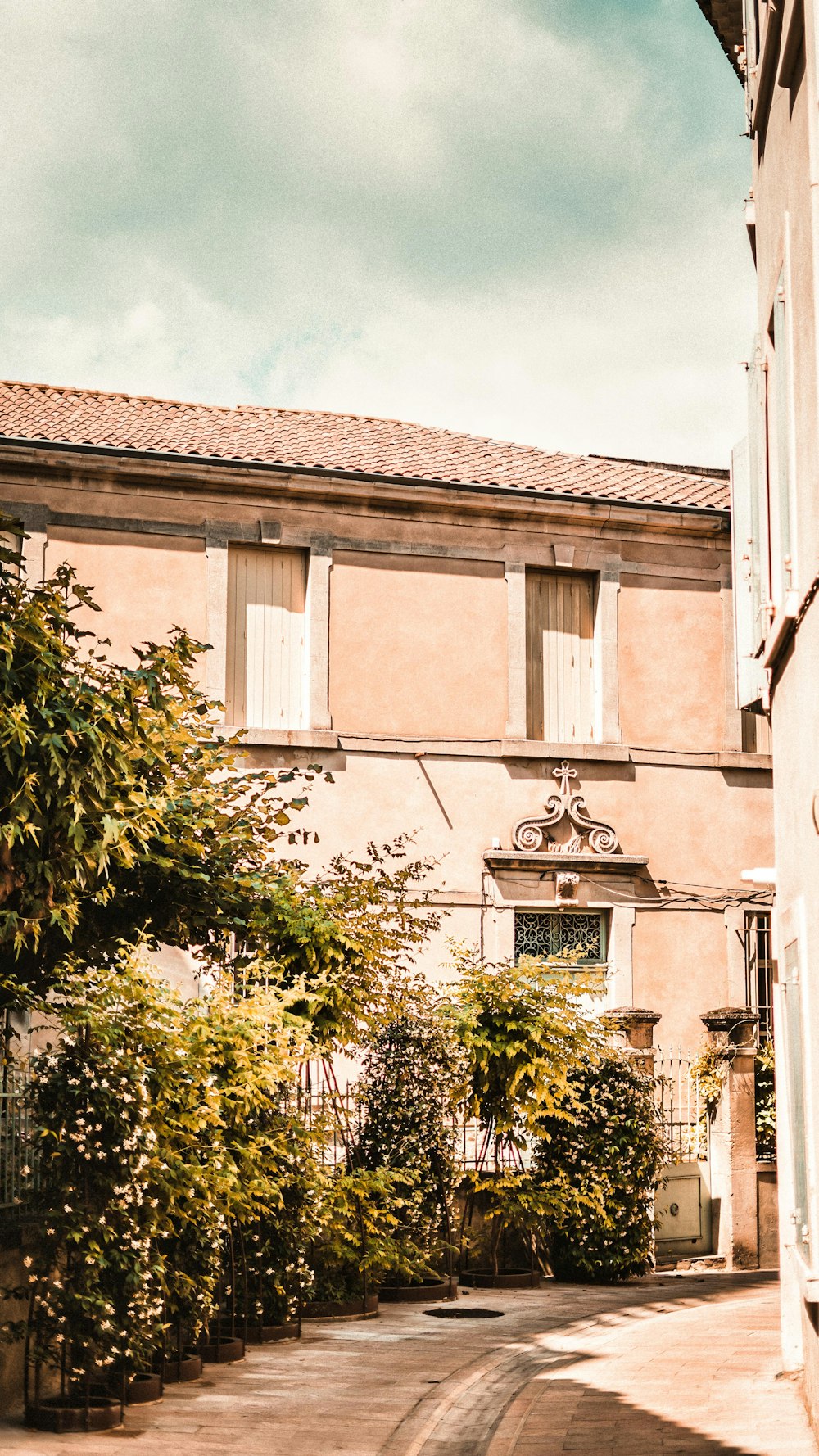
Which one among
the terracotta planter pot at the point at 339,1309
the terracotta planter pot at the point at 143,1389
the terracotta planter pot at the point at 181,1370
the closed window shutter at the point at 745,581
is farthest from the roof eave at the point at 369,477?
the terracotta planter pot at the point at 143,1389

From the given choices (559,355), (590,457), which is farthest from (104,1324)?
(559,355)

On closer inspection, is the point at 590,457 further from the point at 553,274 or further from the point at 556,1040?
the point at 556,1040

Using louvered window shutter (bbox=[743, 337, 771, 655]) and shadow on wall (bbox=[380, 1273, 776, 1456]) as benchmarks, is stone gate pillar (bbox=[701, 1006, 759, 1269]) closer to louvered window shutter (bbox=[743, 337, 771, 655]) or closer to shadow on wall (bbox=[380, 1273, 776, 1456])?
shadow on wall (bbox=[380, 1273, 776, 1456])

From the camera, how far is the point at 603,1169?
14695mm

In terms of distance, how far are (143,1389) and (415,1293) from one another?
16.6ft

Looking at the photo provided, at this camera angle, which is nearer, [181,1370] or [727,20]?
[181,1370]

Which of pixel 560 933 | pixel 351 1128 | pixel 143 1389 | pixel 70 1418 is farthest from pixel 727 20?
pixel 70 1418

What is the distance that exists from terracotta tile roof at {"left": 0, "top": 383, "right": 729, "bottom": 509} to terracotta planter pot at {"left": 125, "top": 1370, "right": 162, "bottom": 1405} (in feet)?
34.8

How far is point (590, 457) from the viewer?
21.7 meters

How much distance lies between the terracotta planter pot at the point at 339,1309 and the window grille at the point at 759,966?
7219 millimetres

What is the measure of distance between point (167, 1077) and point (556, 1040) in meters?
6.41

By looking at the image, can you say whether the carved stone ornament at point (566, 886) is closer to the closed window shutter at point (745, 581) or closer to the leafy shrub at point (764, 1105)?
the leafy shrub at point (764, 1105)

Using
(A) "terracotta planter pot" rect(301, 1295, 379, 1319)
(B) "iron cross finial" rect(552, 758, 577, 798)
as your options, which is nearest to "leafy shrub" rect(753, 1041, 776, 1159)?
(B) "iron cross finial" rect(552, 758, 577, 798)

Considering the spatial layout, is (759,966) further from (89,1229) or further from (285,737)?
(89,1229)
